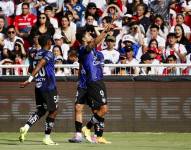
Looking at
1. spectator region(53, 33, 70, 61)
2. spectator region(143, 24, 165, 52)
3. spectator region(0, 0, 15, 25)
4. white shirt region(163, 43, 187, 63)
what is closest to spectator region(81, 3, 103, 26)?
spectator region(53, 33, 70, 61)

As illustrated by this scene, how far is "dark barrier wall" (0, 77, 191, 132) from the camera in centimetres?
1786

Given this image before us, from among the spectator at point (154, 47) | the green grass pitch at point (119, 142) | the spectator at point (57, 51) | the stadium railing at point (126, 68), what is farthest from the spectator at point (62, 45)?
the green grass pitch at point (119, 142)

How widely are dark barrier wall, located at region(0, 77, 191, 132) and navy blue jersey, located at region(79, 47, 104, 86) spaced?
279 cm

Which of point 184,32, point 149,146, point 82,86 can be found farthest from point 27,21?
point 149,146

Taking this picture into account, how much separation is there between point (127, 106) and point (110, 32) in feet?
10.5

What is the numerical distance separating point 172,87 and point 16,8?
652cm

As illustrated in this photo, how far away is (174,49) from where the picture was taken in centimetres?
1989

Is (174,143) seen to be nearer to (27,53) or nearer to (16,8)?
(27,53)

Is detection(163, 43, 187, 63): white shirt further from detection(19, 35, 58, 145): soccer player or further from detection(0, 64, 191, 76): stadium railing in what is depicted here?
detection(19, 35, 58, 145): soccer player

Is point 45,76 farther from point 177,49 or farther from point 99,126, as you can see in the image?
point 177,49

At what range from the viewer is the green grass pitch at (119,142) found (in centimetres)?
1401

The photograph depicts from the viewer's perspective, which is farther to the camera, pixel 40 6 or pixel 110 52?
pixel 40 6

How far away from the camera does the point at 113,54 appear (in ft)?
64.3

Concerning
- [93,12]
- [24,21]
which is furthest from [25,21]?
[93,12]
